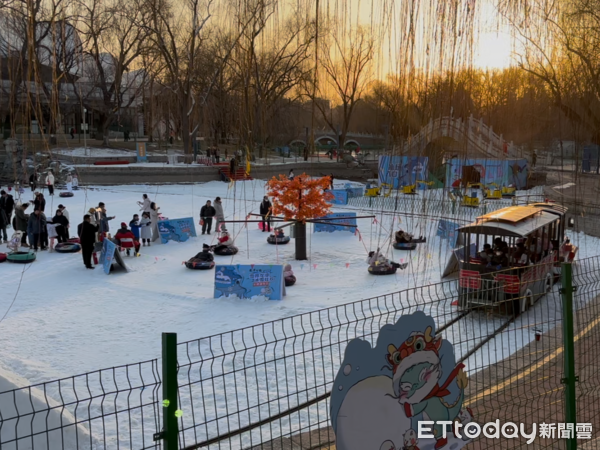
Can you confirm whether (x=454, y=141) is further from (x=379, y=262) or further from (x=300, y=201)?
(x=300, y=201)

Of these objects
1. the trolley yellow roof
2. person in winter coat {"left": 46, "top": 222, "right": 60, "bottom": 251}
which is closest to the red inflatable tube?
person in winter coat {"left": 46, "top": 222, "right": 60, "bottom": 251}

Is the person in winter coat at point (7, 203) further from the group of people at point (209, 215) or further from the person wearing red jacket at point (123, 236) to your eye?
the group of people at point (209, 215)

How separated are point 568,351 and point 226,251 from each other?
46.2 feet

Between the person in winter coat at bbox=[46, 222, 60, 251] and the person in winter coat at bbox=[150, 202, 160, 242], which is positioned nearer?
the person in winter coat at bbox=[46, 222, 60, 251]

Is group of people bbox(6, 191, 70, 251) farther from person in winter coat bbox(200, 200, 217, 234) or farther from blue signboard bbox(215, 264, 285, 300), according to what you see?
blue signboard bbox(215, 264, 285, 300)

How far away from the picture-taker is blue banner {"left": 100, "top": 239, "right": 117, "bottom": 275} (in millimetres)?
14914

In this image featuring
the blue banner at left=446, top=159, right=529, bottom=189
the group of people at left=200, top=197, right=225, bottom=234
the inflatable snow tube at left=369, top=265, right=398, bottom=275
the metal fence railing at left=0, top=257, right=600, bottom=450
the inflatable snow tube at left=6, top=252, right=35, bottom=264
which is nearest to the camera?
the metal fence railing at left=0, top=257, right=600, bottom=450

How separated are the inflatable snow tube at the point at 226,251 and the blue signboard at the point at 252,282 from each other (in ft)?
15.7

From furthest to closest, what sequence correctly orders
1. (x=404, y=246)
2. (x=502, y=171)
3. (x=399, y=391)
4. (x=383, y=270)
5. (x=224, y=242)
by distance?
(x=502, y=171) < (x=404, y=246) < (x=224, y=242) < (x=383, y=270) < (x=399, y=391)

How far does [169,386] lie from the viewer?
2.78m

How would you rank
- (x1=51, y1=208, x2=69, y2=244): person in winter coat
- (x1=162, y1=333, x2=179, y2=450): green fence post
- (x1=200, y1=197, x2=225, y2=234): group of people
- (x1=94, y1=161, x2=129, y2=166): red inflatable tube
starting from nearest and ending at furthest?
1. (x1=162, y1=333, x2=179, y2=450): green fence post
2. (x1=51, y1=208, x2=69, y2=244): person in winter coat
3. (x1=200, y1=197, x2=225, y2=234): group of people
4. (x1=94, y1=161, x2=129, y2=166): red inflatable tube

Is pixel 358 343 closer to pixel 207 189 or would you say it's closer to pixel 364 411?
pixel 364 411

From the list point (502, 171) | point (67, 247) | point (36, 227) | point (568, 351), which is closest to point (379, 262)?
point (67, 247)

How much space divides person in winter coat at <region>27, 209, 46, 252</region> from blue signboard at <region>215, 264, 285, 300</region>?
6.72 meters
